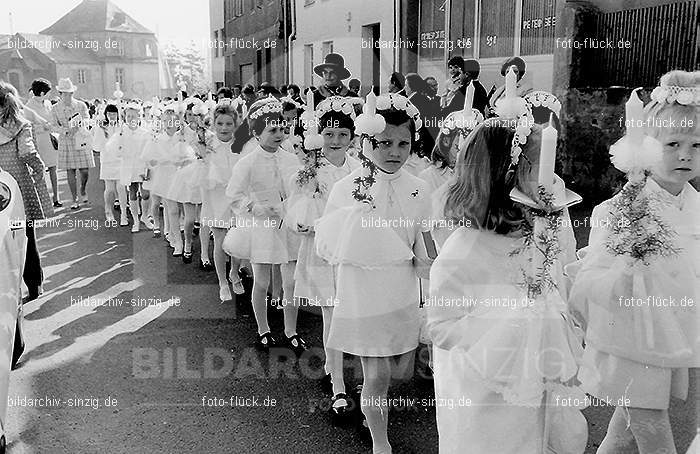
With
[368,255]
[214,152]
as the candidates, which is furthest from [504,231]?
[214,152]

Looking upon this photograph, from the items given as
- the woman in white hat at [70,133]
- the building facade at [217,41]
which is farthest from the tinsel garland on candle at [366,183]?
the building facade at [217,41]

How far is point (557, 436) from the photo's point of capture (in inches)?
106

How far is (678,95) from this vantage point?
3.20m

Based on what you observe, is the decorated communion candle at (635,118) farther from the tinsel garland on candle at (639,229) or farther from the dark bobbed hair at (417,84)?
the dark bobbed hair at (417,84)

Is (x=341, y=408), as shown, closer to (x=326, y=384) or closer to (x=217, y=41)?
(x=326, y=384)

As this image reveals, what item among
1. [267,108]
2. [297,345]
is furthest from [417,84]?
[297,345]

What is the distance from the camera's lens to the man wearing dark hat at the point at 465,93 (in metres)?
6.65

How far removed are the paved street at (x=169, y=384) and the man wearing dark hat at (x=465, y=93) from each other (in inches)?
97.2

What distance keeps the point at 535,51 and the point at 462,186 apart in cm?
1045

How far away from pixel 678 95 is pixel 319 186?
263cm

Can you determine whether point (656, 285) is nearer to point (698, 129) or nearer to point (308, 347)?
point (698, 129)

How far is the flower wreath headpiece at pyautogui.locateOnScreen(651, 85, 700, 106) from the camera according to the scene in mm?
3176

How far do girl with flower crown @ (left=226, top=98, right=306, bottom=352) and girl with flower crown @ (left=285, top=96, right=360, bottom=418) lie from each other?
0.40 m

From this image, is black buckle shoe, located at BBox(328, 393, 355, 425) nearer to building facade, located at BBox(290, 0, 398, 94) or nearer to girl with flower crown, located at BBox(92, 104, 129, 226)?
girl with flower crown, located at BBox(92, 104, 129, 226)
